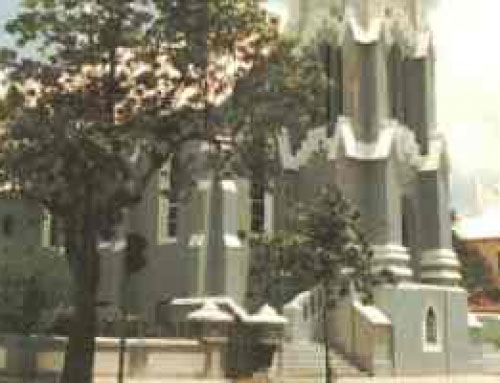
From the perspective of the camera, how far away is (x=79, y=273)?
23.6 m

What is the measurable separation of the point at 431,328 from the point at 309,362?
7524 mm

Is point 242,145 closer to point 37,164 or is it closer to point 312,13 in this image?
point 37,164

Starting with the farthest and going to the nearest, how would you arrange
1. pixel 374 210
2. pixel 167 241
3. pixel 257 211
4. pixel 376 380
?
pixel 167 241, pixel 257 211, pixel 374 210, pixel 376 380

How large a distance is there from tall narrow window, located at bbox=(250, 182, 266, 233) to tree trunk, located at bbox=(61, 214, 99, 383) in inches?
679

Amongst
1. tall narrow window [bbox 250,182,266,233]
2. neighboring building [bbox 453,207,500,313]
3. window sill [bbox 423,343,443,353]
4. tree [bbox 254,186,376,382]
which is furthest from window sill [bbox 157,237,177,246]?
neighboring building [bbox 453,207,500,313]

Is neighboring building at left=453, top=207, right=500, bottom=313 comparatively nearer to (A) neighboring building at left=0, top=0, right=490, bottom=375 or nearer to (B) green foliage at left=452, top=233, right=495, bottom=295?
(B) green foliage at left=452, top=233, right=495, bottom=295

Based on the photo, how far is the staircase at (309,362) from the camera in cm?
3259

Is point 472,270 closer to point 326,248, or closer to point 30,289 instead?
point 326,248

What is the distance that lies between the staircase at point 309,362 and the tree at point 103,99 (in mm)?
10751

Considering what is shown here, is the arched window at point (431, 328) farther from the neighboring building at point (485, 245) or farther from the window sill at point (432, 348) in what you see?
the neighboring building at point (485, 245)

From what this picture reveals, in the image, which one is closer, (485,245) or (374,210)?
(374,210)

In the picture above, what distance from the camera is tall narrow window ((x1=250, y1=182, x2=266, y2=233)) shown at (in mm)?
40688

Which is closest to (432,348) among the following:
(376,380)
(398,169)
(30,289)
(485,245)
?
(376,380)

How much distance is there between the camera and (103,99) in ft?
77.4
